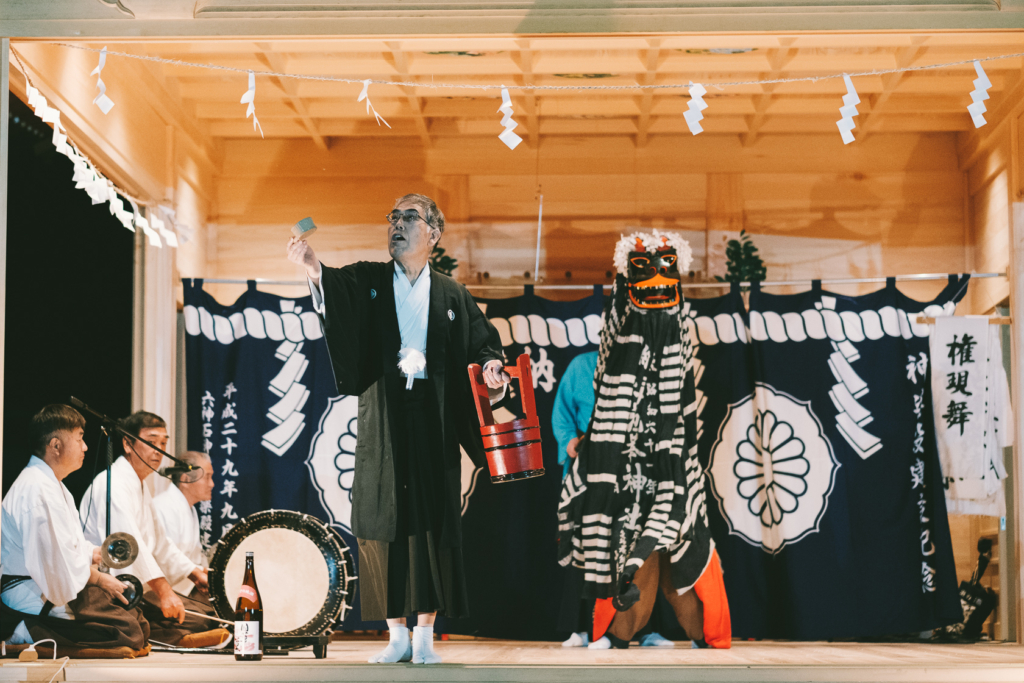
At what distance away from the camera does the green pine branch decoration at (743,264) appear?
242 inches

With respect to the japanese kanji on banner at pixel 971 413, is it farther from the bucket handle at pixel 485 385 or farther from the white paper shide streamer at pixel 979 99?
the bucket handle at pixel 485 385

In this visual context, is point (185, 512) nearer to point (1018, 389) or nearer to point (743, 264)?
point (743, 264)

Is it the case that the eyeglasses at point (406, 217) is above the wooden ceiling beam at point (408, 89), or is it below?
below

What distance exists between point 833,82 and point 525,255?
7.07ft

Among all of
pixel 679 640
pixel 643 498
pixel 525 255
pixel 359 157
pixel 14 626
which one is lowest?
pixel 679 640

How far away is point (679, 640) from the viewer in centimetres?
574

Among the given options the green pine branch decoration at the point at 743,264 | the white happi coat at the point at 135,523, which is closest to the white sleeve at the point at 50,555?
the white happi coat at the point at 135,523

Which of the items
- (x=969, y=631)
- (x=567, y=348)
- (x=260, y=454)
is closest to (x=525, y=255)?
(x=567, y=348)

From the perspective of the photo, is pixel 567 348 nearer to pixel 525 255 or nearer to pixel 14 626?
pixel 525 255

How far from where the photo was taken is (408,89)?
6.06 m

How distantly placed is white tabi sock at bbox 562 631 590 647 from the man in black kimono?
1477mm

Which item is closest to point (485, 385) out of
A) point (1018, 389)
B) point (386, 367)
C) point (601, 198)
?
point (386, 367)

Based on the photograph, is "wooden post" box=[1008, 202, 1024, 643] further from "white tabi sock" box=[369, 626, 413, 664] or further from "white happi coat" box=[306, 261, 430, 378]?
"white tabi sock" box=[369, 626, 413, 664]

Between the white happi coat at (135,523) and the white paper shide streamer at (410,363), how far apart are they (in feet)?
4.98
